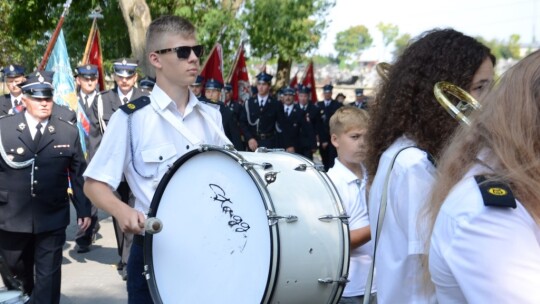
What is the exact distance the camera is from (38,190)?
5.61m

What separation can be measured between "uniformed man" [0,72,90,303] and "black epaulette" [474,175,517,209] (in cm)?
446

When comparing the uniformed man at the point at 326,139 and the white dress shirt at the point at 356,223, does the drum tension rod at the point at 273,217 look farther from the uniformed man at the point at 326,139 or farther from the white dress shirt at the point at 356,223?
the uniformed man at the point at 326,139

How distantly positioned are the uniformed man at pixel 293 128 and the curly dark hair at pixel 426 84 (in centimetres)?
1214

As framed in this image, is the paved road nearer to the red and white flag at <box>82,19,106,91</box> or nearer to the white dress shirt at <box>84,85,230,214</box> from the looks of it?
the red and white flag at <box>82,19,106,91</box>

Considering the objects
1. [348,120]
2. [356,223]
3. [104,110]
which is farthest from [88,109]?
[356,223]

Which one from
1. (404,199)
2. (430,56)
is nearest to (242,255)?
(404,199)

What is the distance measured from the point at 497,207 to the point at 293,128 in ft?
46.6

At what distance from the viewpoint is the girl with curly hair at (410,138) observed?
2387 millimetres

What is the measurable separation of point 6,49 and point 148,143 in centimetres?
3494

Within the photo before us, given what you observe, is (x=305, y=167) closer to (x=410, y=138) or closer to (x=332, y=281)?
(x=332, y=281)

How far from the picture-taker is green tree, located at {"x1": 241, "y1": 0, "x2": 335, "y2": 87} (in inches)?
782

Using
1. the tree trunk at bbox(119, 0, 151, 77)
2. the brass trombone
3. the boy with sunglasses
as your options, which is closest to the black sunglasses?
the boy with sunglasses

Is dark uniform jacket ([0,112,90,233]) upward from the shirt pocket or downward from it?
downward

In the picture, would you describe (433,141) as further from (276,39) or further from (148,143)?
(276,39)
